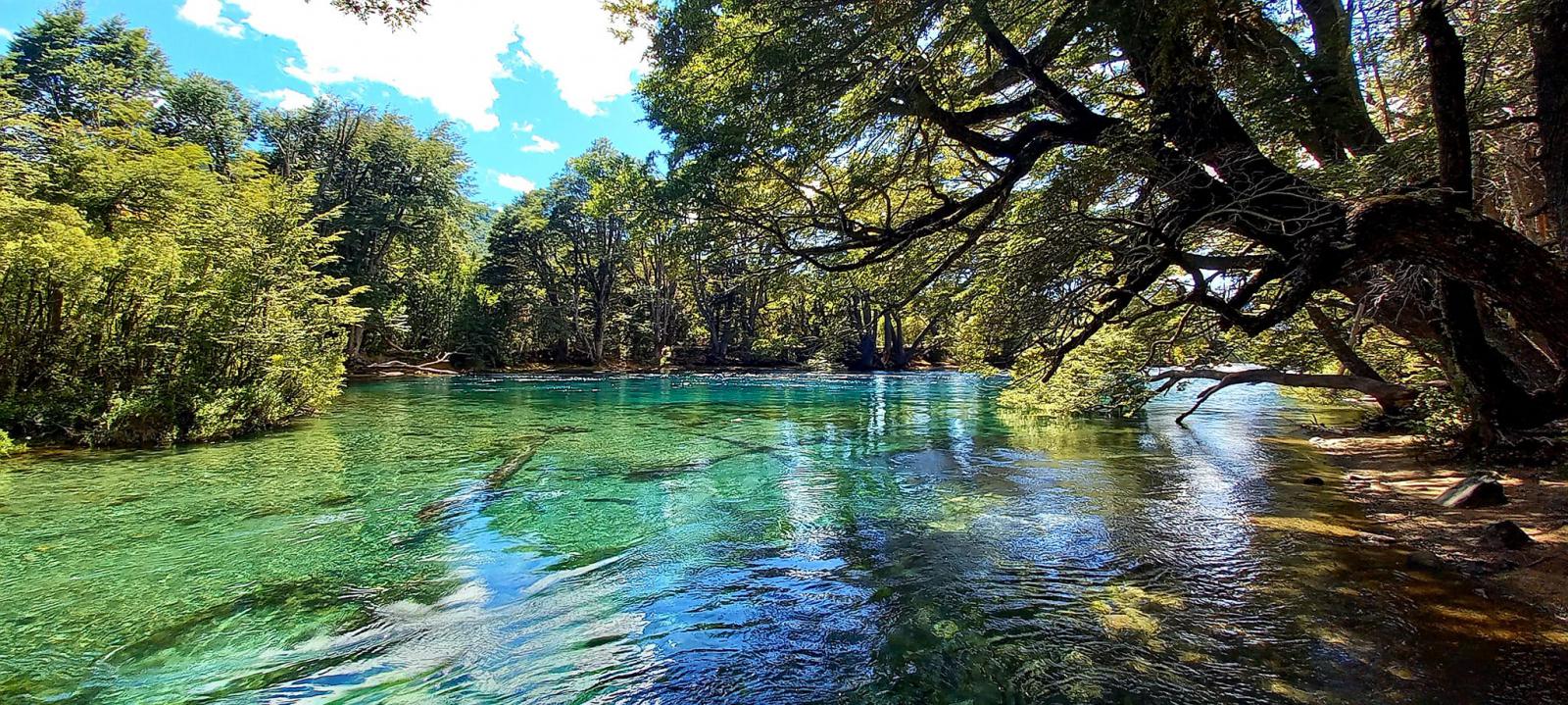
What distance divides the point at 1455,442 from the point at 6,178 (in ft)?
90.9

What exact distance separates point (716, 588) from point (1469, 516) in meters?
7.47

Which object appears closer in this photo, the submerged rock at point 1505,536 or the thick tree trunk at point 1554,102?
the thick tree trunk at point 1554,102

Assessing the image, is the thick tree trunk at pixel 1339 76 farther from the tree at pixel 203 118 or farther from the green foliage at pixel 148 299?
the tree at pixel 203 118

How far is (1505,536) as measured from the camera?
4.98m

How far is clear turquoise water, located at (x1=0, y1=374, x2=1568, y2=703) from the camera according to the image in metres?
3.30

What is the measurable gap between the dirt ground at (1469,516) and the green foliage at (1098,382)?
4.42 m

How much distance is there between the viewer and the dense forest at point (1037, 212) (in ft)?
13.9

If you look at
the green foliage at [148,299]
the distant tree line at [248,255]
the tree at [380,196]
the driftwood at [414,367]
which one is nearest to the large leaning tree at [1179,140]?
the distant tree line at [248,255]

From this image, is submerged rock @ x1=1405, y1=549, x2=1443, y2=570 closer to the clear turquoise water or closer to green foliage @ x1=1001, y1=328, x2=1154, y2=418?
the clear turquoise water

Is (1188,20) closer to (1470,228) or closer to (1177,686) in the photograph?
(1470,228)

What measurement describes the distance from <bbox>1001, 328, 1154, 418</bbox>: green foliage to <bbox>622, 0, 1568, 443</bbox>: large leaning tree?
20.3 ft

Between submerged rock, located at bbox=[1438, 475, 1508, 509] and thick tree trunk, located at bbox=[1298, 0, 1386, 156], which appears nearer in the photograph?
thick tree trunk, located at bbox=[1298, 0, 1386, 156]

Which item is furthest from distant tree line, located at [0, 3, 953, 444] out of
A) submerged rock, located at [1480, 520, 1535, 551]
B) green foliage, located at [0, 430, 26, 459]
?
submerged rock, located at [1480, 520, 1535, 551]

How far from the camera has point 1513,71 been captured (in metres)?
5.88
